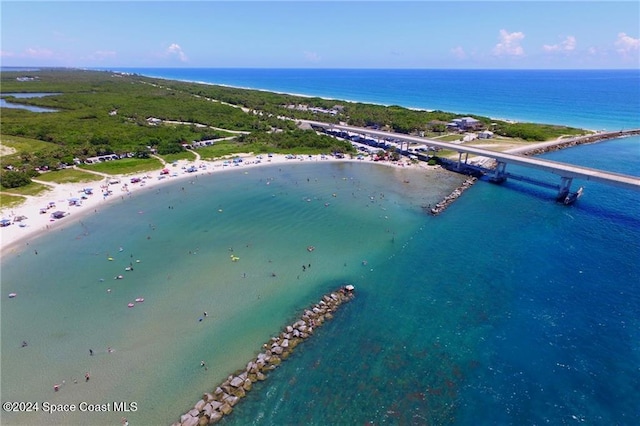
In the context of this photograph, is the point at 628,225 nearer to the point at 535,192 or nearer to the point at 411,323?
the point at 535,192

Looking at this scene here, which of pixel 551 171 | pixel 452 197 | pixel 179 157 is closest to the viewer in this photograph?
pixel 551 171

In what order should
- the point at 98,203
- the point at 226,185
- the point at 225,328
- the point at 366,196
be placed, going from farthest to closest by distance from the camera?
the point at 226,185
the point at 366,196
the point at 98,203
the point at 225,328

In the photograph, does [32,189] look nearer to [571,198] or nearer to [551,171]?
[551,171]

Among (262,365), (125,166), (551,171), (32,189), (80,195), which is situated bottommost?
(262,365)

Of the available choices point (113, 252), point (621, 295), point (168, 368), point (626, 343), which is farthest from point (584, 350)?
point (113, 252)

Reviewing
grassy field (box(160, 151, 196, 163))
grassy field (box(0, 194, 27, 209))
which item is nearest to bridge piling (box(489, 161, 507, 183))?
grassy field (box(160, 151, 196, 163))

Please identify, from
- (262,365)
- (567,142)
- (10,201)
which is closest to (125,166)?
(10,201)

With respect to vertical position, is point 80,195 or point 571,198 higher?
point 571,198
